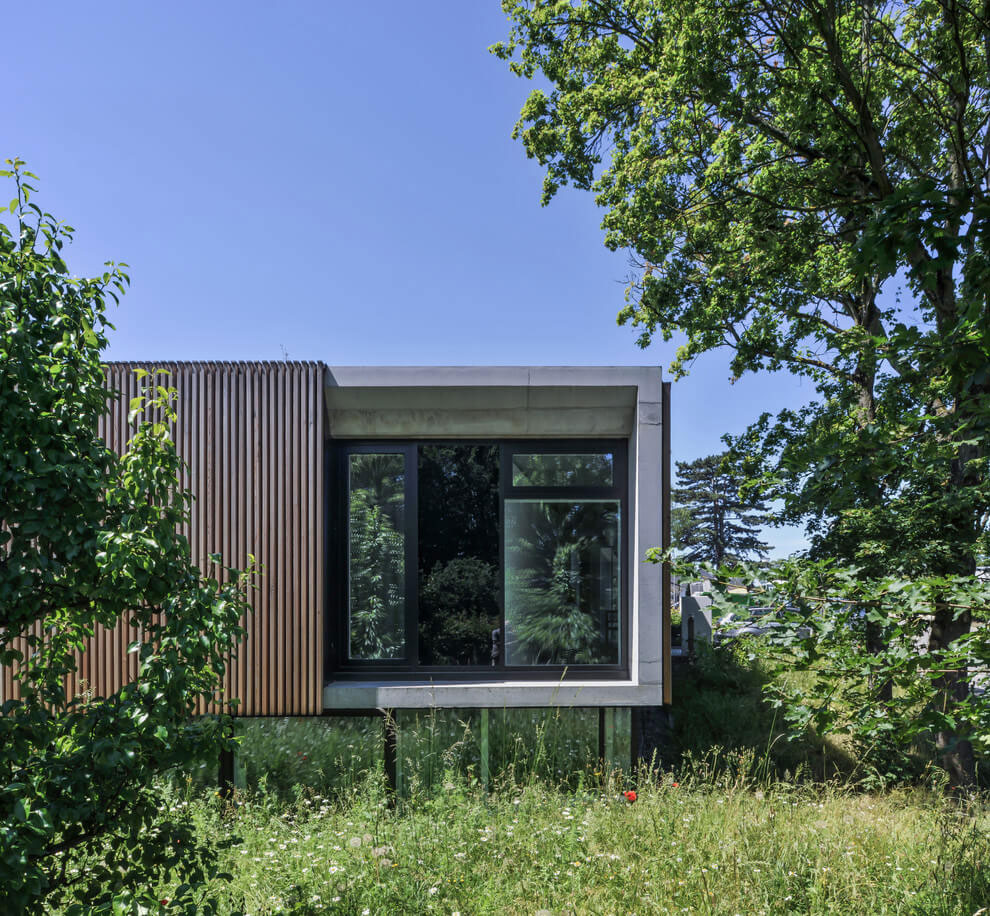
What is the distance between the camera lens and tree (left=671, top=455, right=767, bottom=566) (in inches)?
1610

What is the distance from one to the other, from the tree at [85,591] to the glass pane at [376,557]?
4158mm

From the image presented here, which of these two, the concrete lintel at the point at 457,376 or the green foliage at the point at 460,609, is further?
the green foliage at the point at 460,609

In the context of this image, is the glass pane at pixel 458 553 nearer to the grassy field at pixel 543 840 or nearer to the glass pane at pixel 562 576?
the glass pane at pixel 562 576

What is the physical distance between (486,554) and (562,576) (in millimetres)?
879

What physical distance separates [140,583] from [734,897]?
3.64 meters

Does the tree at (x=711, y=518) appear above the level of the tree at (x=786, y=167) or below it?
below

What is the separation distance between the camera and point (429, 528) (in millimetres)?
7062

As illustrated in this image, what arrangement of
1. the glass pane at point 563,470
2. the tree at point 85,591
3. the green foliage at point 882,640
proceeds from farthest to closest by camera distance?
the glass pane at point 563,470 < the green foliage at point 882,640 < the tree at point 85,591

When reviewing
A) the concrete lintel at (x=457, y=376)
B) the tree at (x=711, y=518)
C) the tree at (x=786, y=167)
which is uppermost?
the tree at (x=786, y=167)

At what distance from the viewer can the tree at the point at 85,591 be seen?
2.32m

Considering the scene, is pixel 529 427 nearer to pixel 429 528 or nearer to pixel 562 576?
pixel 429 528

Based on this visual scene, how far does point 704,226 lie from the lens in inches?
329

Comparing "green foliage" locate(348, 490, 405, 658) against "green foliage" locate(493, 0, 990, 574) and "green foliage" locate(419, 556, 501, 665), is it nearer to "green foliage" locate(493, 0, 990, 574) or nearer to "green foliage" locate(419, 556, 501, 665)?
"green foliage" locate(419, 556, 501, 665)

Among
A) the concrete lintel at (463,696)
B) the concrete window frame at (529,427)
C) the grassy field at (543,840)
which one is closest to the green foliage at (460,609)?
the concrete window frame at (529,427)
